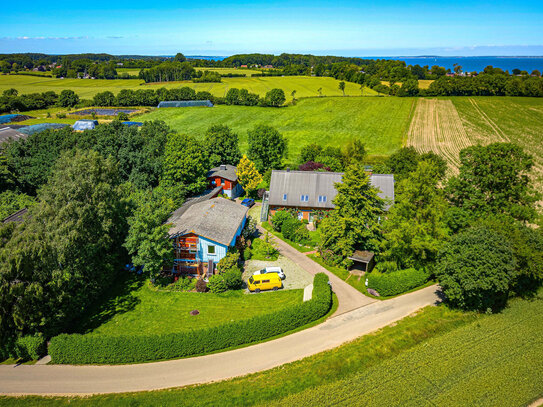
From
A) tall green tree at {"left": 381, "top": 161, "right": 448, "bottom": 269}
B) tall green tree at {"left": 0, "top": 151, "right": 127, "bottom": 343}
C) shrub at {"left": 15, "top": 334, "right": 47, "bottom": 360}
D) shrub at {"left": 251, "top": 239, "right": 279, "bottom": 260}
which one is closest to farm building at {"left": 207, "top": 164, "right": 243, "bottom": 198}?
shrub at {"left": 251, "top": 239, "right": 279, "bottom": 260}

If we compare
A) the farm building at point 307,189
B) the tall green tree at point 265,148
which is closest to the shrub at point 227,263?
the farm building at point 307,189

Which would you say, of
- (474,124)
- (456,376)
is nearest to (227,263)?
(456,376)

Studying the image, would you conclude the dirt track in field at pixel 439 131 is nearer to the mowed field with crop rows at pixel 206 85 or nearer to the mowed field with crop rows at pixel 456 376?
the mowed field with crop rows at pixel 206 85

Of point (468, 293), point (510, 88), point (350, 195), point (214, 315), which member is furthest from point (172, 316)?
point (510, 88)

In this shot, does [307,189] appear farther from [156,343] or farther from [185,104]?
[185,104]

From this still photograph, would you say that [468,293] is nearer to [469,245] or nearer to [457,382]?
[469,245]

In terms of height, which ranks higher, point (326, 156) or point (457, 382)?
point (326, 156)
